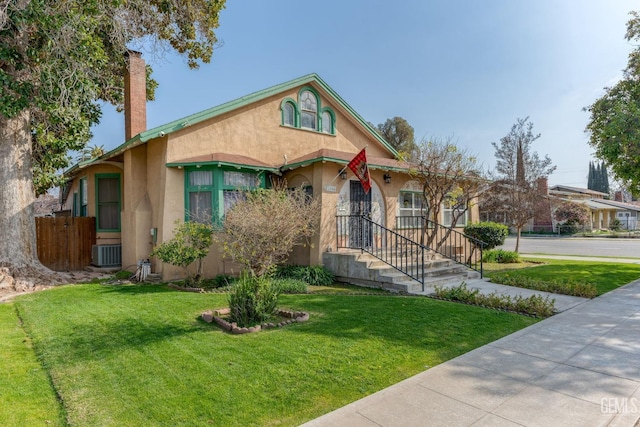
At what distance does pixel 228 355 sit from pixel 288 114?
32.3 ft

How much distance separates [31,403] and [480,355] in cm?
514

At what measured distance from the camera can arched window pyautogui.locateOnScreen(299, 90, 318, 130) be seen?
1309 cm

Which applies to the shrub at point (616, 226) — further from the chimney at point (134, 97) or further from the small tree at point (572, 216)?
the chimney at point (134, 97)

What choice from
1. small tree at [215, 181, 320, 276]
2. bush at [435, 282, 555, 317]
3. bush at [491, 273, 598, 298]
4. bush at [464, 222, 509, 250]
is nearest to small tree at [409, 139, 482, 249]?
bush at [491, 273, 598, 298]

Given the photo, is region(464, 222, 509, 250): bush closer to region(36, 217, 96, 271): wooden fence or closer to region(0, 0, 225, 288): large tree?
region(0, 0, 225, 288): large tree

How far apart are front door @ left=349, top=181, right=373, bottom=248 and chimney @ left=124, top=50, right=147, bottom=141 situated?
25.1 ft

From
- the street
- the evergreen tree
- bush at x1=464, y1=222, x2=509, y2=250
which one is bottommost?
the street

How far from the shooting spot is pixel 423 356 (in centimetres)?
457

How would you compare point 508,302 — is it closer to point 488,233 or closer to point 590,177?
point 488,233

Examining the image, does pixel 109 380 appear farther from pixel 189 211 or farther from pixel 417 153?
pixel 417 153

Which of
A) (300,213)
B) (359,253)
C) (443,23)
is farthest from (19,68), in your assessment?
(443,23)

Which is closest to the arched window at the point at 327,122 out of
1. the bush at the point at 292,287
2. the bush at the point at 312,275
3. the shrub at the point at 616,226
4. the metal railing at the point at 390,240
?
the metal railing at the point at 390,240

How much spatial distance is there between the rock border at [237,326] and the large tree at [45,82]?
708 cm

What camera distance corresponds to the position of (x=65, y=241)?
41.7ft
